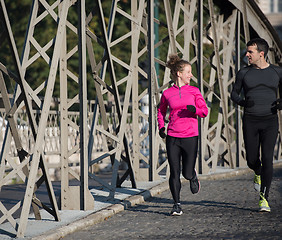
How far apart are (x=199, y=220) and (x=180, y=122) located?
109 cm

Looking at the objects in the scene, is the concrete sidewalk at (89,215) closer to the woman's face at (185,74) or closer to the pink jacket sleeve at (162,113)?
the pink jacket sleeve at (162,113)

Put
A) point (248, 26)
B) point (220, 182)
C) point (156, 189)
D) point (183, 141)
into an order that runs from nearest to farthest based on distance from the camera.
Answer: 1. point (183, 141)
2. point (156, 189)
3. point (220, 182)
4. point (248, 26)

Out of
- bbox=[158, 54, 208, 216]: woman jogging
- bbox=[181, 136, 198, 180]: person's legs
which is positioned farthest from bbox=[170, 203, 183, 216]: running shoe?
bbox=[181, 136, 198, 180]: person's legs

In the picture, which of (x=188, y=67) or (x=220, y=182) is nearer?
(x=188, y=67)

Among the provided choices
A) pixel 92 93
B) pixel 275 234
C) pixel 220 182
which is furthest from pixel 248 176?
pixel 92 93

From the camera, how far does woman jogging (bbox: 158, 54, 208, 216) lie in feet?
26.1

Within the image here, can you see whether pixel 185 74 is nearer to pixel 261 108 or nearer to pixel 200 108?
pixel 200 108

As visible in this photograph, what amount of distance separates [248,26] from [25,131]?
510 centimetres

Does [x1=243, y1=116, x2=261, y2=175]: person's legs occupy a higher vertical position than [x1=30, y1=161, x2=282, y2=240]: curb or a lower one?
higher

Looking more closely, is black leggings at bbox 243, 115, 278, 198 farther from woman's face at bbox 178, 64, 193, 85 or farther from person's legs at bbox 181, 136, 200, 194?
woman's face at bbox 178, 64, 193, 85

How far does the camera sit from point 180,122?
797 cm

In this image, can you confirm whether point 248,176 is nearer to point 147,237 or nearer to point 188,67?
point 188,67

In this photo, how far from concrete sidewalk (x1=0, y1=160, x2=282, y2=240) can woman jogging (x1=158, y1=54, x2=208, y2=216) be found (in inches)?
33.8

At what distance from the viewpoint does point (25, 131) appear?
50.4 ft
